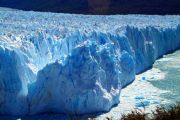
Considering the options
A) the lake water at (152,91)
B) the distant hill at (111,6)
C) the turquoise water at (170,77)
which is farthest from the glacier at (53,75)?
the distant hill at (111,6)

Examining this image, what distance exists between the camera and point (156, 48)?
13.8 meters

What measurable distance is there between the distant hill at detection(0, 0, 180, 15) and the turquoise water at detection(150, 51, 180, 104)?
15906 mm

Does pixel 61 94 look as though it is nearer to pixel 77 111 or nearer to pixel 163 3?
pixel 77 111

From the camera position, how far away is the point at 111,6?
106ft

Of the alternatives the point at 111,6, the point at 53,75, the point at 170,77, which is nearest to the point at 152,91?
the point at 170,77

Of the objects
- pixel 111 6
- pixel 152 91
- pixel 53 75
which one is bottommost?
pixel 152 91

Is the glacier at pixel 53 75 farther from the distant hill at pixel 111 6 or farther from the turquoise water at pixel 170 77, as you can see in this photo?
the distant hill at pixel 111 6

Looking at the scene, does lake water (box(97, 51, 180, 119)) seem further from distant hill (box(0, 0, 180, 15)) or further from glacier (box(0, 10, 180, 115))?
distant hill (box(0, 0, 180, 15))

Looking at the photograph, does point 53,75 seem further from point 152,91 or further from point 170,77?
point 170,77

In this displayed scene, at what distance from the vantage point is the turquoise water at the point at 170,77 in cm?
932

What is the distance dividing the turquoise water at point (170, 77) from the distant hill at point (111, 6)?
15906mm

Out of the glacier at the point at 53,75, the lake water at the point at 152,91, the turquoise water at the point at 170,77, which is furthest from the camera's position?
the turquoise water at the point at 170,77

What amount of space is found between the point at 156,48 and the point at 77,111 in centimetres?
649

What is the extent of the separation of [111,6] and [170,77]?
2174cm
